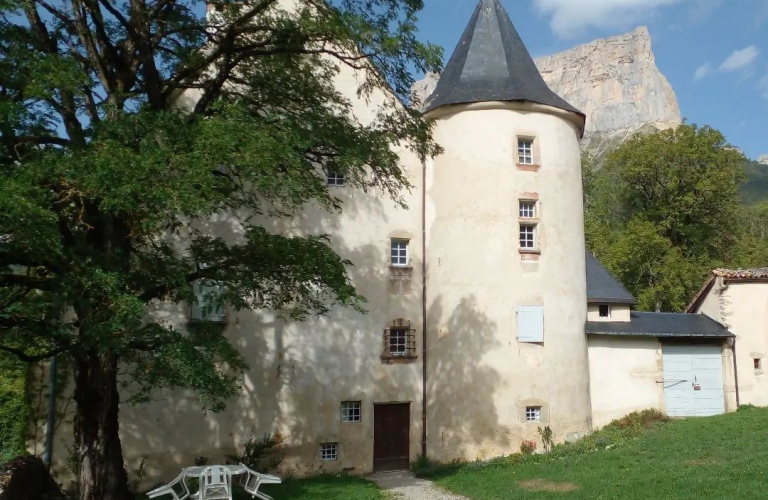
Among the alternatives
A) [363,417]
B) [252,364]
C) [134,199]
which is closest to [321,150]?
[134,199]

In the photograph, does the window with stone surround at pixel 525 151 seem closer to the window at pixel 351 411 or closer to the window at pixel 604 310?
the window at pixel 604 310

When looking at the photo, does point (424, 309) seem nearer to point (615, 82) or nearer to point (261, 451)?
point (261, 451)

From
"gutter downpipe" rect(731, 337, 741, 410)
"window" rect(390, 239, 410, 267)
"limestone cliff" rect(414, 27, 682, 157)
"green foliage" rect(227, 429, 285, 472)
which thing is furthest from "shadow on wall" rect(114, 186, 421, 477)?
"limestone cliff" rect(414, 27, 682, 157)

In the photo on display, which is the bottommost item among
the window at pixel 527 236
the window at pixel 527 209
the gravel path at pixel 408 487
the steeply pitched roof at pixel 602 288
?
the gravel path at pixel 408 487

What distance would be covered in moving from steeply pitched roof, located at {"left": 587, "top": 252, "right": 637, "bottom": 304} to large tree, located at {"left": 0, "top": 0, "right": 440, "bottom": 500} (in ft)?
31.4

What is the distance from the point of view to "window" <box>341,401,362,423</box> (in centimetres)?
1599

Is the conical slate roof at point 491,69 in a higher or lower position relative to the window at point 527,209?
higher

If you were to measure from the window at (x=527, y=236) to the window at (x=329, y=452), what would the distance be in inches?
287

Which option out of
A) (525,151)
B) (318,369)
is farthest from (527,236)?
(318,369)

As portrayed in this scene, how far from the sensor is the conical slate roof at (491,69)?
17203mm

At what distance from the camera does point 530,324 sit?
16.4 meters

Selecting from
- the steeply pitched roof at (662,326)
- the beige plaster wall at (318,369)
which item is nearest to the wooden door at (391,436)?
the beige plaster wall at (318,369)

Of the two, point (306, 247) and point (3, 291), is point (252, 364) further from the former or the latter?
point (3, 291)

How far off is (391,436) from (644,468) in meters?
6.59
